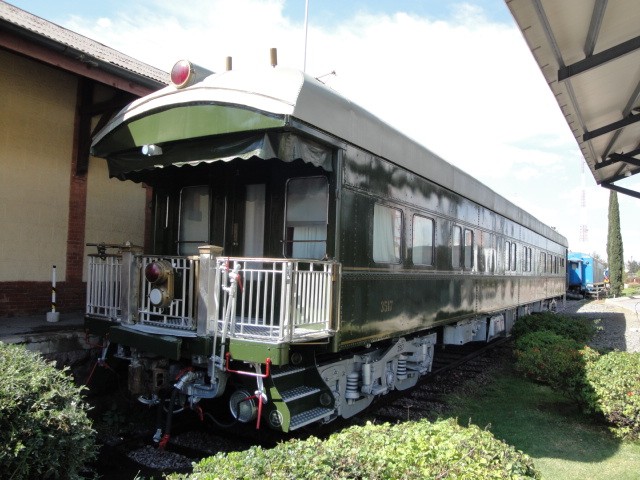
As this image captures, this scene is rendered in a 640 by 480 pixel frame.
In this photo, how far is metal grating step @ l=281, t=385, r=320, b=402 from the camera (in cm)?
491

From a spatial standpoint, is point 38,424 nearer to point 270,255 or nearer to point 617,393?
point 270,255

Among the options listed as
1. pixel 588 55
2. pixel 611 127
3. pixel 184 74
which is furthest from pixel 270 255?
pixel 611 127

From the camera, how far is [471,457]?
318 centimetres

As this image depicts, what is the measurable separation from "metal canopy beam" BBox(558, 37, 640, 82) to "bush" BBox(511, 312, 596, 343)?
683cm

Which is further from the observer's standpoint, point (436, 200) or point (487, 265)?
point (487, 265)

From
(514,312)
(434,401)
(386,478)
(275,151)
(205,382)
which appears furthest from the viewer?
(514,312)

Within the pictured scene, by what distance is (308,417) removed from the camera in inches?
198

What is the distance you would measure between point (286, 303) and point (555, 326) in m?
9.62

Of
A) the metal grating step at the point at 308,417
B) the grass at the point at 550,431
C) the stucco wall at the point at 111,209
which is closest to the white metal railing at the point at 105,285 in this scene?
the metal grating step at the point at 308,417

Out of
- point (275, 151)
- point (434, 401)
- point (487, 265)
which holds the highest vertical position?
point (275, 151)

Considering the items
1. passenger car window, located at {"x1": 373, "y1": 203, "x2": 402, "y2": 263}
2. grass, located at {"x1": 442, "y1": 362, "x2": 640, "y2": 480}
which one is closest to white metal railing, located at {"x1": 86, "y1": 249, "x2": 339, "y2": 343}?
passenger car window, located at {"x1": 373, "y1": 203, "x2": 402, "y2": 263}

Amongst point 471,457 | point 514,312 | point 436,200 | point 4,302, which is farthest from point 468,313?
point 4,302

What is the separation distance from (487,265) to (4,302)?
8726 millimetres

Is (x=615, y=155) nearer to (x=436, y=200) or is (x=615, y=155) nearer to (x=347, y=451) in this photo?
(x=436, y=200)
